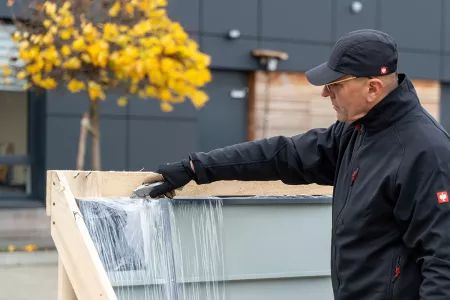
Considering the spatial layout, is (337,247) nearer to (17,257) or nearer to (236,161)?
(236,161)

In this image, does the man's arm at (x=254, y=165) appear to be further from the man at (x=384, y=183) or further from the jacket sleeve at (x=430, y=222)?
the jacket sleeve at (x=430, y=222)

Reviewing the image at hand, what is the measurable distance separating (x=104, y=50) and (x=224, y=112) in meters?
4.32

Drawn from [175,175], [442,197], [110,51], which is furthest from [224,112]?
[442,197]

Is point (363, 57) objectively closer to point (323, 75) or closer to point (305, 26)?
point (323, 75)

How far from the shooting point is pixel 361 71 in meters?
2.08

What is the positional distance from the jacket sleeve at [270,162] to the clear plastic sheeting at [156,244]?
0.26 metres

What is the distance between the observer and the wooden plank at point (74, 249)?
6.92 feet

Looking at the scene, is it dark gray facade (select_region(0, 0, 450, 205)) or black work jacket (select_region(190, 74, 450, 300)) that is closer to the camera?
black work jacket (select_region(190, 74, 450, 300))

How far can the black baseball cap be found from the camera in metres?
2.07

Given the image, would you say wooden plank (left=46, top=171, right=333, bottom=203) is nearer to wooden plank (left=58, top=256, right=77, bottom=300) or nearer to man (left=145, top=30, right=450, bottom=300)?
wooden plank (left=58, top=256, right=77, bottom=300)

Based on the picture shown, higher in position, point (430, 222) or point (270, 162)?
point (270, 162)

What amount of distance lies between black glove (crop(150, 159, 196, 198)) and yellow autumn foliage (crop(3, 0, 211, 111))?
4635 millimetres

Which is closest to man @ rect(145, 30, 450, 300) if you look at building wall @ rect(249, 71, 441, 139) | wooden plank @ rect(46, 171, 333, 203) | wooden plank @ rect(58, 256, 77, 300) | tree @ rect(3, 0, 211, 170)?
wooden plank @ rect(46, 171, 333, 203)

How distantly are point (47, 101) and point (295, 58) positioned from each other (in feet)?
14.2
